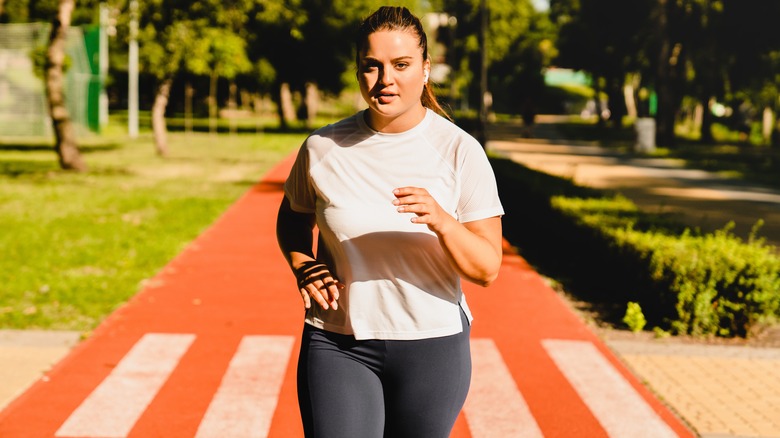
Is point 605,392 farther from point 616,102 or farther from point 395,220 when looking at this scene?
point 616,102

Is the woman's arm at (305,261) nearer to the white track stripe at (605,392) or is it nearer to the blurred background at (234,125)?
the blurred background at (234,125)

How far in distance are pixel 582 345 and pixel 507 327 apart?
0.80 meters

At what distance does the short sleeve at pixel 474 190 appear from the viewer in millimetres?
2783

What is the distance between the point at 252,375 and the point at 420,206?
4.46 meters

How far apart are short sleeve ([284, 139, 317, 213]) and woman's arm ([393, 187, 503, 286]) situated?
0.39 m

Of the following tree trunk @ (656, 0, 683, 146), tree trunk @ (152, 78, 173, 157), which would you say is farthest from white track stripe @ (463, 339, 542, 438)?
tree trunk @ (656, 0, 683, 146)

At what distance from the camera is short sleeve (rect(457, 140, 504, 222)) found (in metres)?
2.78

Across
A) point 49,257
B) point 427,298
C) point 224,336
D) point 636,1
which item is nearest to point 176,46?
point 49,257

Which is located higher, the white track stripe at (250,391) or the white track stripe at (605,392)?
the white track stripe at (250,391)

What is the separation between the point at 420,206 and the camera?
8.23ft

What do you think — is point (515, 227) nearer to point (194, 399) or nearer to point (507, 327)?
point (507, 327)

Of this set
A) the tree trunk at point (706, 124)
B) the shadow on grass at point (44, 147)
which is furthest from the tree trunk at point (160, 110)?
the tree trunk at point (706, 124)

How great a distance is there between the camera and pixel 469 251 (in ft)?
8.75

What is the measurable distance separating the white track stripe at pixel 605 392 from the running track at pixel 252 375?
0.04 feet
